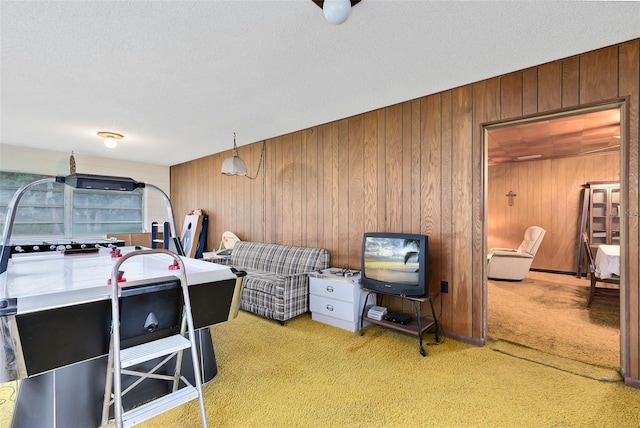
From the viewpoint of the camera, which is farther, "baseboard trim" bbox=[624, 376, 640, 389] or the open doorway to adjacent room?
the open doorway to adjacent room

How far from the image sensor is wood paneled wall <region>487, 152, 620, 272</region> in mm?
5836

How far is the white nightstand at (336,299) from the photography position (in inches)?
123

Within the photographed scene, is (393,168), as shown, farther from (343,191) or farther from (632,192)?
(632,192)

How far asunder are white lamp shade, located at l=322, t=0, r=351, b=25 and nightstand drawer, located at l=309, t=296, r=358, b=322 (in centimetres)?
250

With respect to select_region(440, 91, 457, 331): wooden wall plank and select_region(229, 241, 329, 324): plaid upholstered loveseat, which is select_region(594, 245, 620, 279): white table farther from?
select_region(229, 241, 329, 324): plaid upholstered loveseat

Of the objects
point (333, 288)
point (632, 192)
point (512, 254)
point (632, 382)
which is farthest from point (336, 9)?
point (512, 254)

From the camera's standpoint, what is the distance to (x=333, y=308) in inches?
128

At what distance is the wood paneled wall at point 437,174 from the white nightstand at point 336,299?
0.49 metres

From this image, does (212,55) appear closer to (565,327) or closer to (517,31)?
(517,31)

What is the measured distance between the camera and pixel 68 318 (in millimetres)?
1314

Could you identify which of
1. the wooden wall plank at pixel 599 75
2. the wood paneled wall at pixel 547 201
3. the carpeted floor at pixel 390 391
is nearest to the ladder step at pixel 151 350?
the carpeted floor at pixel 390 391

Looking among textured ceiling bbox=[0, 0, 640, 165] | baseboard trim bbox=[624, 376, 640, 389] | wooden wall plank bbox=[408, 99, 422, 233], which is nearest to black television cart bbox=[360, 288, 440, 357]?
wooden wall plank bbox=[408, 99, 422, 233]

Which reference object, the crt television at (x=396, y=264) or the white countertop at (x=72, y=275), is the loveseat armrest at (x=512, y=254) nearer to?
the crt television at (x=396, y=264)

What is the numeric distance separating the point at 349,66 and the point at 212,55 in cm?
107
